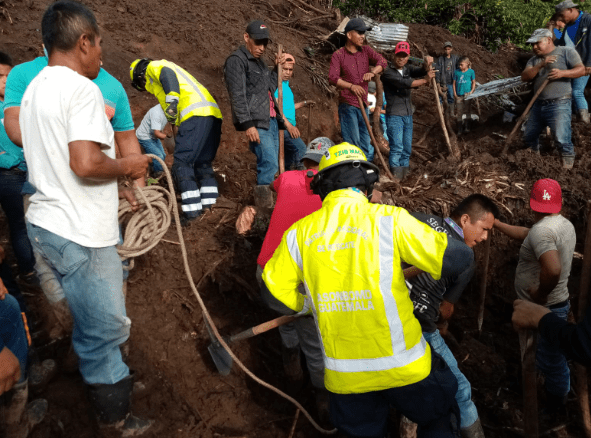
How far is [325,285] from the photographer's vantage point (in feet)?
7.33

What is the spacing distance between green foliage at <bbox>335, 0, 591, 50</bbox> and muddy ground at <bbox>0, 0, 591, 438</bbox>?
6.30 meters

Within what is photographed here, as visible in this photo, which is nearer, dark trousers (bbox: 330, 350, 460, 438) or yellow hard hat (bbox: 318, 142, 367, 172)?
dark trousers (bbox: 330, 350, 460, 438)

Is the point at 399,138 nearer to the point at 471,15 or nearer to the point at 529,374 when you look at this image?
the point at 529,374

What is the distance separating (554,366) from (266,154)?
329cm

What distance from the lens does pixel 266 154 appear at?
4859 mm

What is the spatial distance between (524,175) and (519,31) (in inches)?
400

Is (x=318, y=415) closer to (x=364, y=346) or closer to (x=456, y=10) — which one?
(x=364, y=346)

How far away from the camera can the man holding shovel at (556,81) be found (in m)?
5.98

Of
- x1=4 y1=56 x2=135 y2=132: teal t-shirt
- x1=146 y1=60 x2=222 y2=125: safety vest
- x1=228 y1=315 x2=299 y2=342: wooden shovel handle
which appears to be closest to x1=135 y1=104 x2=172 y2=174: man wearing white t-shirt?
x1=146 y1=60 x2=222 y2=125: safety vest

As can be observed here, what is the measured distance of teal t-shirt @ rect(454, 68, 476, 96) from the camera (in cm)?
987

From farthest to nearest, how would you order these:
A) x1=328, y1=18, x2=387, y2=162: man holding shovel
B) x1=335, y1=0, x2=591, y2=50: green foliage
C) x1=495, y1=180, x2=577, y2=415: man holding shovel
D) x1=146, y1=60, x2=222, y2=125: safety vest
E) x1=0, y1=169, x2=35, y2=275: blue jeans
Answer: x1=335, y1=0, x2=591, y2=50: green foliage
x1=328, y1=18, x2=387, y2=162: man holding shovel
x1=146, y1=60, x2=222, y2=125: safety vest
x1=0, y1=169, x2=35, y2=275: blue jeans
x1=495, y1=180, x2=577, y2=415: man holding shovel

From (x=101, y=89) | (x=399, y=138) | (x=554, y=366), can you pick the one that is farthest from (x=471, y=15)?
(x=101, y=89)

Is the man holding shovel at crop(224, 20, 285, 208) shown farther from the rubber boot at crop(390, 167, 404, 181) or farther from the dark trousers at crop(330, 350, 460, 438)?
the dark trousers at crop(330, 350, 460, 438)

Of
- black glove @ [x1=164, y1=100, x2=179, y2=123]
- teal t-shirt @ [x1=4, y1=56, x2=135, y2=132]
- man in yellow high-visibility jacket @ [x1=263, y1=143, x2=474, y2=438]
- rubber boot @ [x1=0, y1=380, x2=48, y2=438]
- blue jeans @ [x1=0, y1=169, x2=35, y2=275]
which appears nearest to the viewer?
man in yellow high-visibility jacket @ [x1=263, y1=143, x2=474, y2=438]
